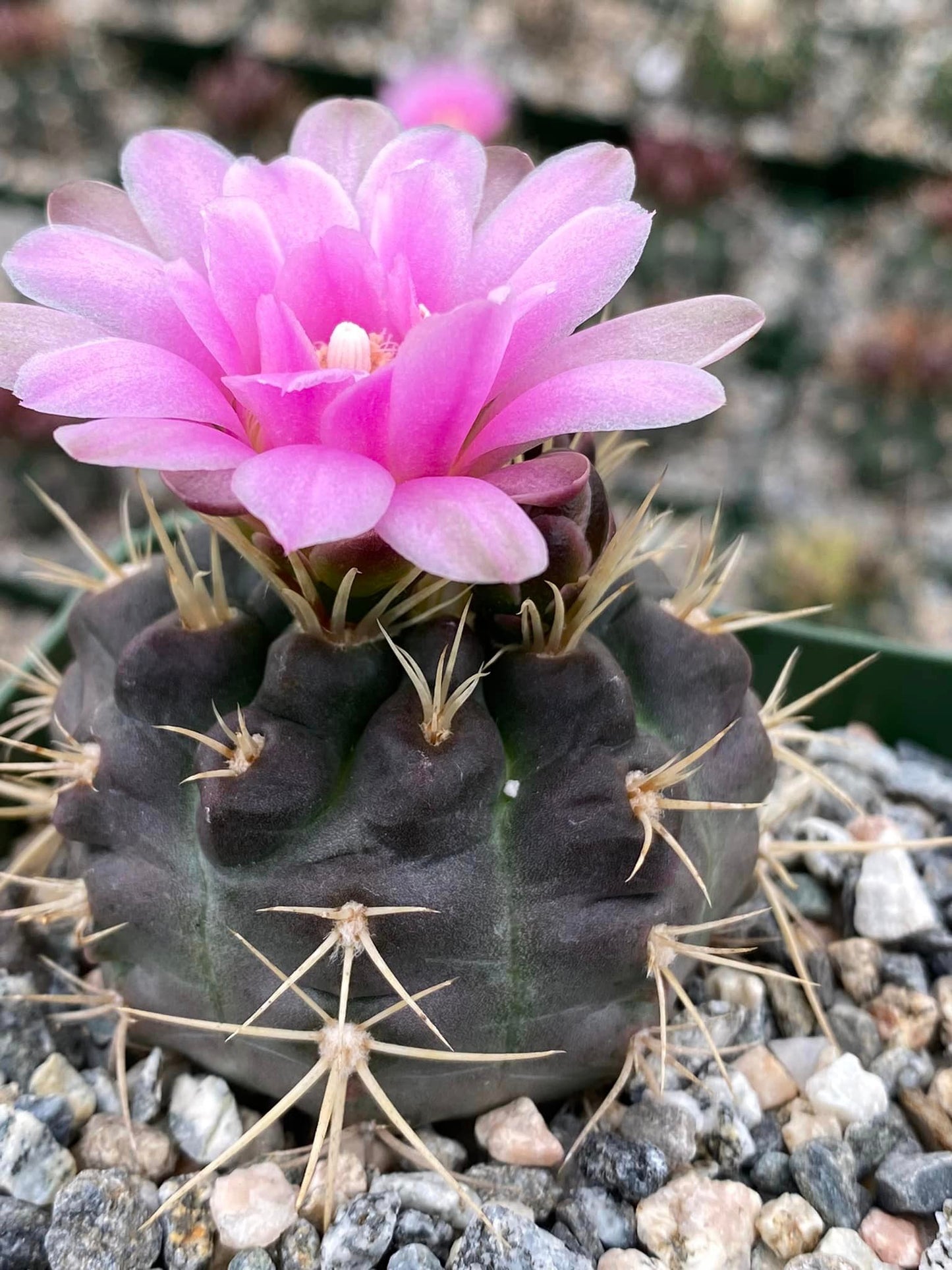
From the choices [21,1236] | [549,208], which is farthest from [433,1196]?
[549,208]

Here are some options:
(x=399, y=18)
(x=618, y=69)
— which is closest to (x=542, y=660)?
(x=618, y=69)

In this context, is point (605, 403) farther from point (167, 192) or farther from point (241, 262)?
point (167, 192)

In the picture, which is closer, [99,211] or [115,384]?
[115,384]

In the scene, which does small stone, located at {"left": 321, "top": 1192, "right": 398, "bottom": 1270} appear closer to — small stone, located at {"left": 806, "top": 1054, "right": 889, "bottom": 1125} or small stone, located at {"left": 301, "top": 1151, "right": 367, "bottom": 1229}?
small stone, located at {"left": 301, "top": 1151, "right": 367, "bottom": 1229}

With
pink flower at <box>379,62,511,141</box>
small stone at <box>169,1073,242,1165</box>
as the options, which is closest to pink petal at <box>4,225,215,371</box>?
small stone at <box>169,1073,242,1165</box>

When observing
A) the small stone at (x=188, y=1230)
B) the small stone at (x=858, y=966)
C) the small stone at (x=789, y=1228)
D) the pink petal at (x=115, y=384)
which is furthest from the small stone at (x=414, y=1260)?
the pink petal at (x=115, y=384)

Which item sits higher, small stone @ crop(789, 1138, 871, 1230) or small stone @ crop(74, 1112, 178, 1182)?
small stone @ crop(789, 1138, 871, 1230)
